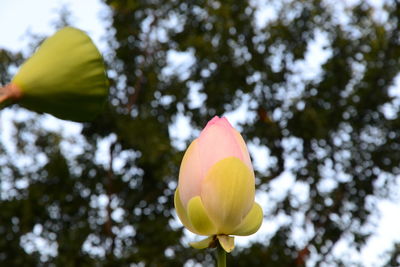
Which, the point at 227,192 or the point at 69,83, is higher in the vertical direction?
the point at 69,83

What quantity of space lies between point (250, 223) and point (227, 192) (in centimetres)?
4

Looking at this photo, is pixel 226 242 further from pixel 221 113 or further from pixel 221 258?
pixel 221 113

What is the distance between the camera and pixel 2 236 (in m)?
3.06

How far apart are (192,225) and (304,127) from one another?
291cm

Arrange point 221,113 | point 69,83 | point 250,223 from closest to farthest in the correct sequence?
point 69,83 < point 250,223 < point 221,113

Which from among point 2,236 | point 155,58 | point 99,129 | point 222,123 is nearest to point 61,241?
point 2,236

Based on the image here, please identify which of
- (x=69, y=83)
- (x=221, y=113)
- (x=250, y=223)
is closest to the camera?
(x=69, y=83)

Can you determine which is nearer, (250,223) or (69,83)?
(69,83)

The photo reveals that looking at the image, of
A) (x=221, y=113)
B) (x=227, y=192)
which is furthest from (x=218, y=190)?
(x=221, y=113)

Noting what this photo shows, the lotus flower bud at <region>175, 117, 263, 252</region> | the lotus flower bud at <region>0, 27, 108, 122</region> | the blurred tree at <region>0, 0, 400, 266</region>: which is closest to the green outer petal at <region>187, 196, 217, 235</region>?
the lotus flower bud at <region>175, 117, 263, 252</region>

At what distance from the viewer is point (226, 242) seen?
469 millimetres

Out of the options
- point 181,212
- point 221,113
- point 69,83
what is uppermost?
point 69,83

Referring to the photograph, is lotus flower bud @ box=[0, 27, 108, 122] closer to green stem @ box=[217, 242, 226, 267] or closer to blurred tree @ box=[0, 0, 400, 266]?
green stem @ box=[217, 242, 226, 267]

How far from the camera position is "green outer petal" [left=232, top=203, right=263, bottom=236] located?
1.59 feet
